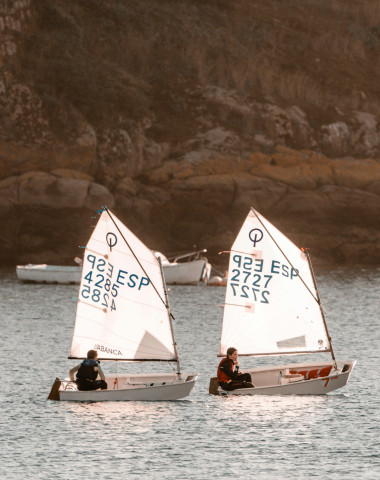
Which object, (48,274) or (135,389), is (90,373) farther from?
(48,274)

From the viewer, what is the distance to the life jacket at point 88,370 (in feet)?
143

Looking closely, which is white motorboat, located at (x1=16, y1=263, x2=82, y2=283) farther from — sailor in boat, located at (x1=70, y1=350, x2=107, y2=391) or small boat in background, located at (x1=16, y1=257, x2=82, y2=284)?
sailor in boat, located at (x1=70, y1=350, x2=107, y2=391)

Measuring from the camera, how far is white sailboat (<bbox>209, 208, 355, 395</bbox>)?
48469 mm

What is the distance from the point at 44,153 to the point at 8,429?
91312mm

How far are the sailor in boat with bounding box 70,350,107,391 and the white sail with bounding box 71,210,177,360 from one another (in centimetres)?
293

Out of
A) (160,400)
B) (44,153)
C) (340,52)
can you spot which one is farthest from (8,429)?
(340,52)

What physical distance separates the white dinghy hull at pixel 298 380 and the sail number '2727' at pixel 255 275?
3.31 m

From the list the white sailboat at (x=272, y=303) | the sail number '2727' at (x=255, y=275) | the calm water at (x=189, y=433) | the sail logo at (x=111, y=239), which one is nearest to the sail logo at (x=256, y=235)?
the white sailboat at (x=272, y=303)

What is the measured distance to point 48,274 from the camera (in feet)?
370

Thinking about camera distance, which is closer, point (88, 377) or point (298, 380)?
point (88, 377)

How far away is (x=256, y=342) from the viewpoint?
4900 cm

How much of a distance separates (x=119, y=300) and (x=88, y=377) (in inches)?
193

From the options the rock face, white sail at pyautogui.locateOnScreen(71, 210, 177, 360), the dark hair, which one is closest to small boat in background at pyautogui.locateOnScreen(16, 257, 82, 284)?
the rock face

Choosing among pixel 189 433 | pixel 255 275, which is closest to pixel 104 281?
pixel 255 275
